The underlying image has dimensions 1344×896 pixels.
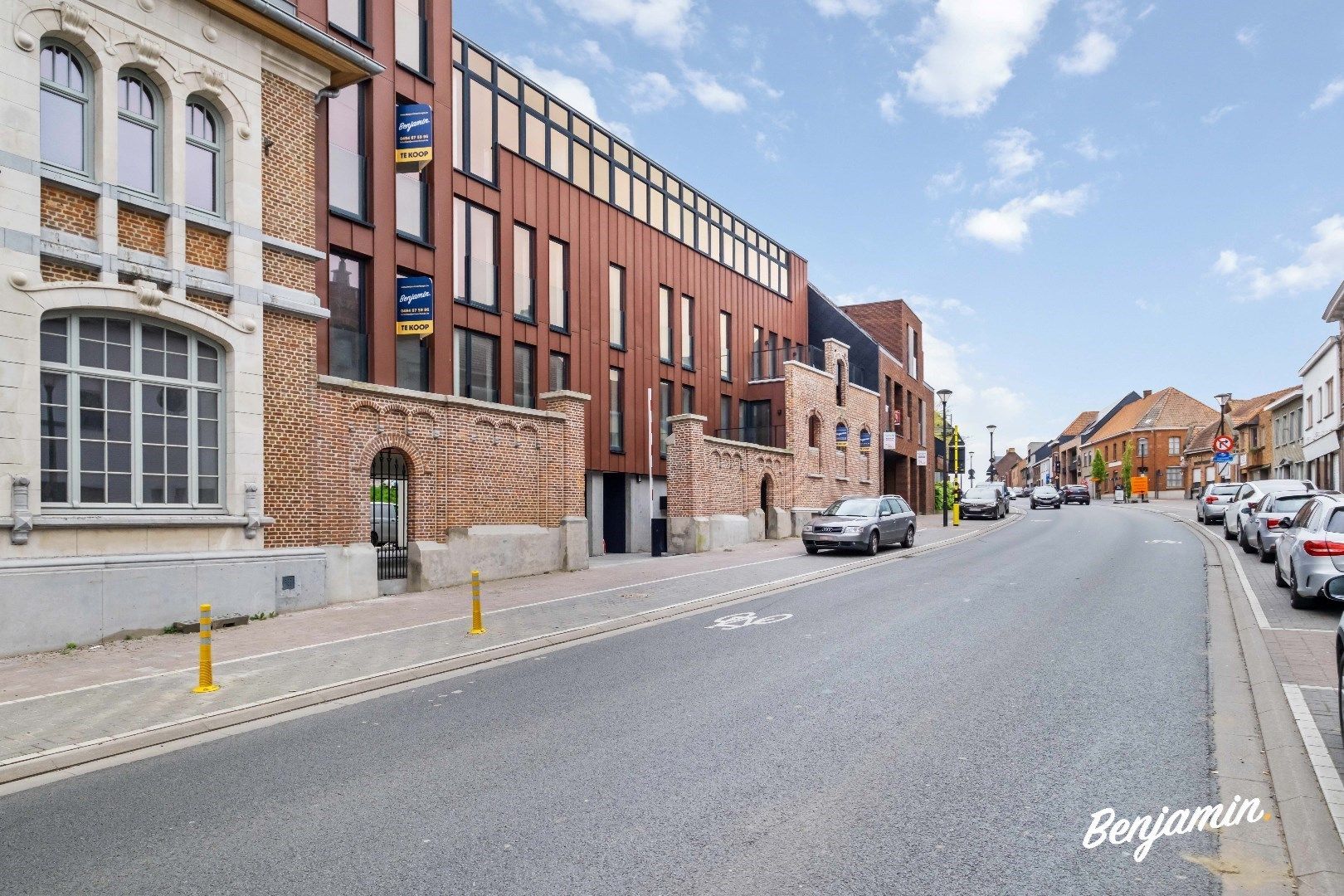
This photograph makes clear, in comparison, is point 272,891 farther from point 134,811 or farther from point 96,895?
point 134,811

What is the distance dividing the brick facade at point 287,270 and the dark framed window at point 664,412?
549 inches

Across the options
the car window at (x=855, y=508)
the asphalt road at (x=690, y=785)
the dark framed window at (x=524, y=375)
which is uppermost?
the dark framed window at (x=524, y=375)

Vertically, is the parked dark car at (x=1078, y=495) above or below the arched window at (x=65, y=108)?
below

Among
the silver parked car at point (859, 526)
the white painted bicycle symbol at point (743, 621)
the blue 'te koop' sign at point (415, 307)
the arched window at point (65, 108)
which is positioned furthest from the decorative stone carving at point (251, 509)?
the silver parked car at point (859, 526)

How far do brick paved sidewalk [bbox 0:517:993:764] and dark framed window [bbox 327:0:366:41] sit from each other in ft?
36.3

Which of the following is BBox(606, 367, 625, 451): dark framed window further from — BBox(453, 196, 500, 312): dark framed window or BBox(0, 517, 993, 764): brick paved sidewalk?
BBox(0, 517, 993, 764): brick paved sidewalk

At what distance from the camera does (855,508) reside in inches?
899

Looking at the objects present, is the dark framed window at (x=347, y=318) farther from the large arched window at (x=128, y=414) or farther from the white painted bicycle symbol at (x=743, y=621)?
the white painted bicycle symbol at (x=743, y=621)

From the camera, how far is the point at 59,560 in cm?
1046

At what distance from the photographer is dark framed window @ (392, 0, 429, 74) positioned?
18.5m

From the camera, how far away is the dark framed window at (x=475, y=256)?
20484 millimetres

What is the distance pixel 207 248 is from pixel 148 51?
2595mm

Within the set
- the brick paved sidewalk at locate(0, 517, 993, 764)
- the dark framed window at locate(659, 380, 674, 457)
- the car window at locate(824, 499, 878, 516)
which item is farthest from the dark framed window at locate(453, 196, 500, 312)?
the car window at locate(824, 499, 878, 516)

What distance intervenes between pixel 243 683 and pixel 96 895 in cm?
474
